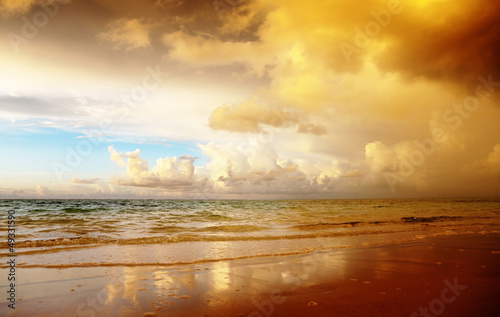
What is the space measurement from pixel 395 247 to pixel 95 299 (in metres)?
11.0

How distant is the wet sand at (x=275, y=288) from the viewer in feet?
16.6

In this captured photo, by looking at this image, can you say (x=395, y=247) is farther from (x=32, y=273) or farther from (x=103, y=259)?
(x=32, y=273)

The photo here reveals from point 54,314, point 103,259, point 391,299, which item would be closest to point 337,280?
point 391,299

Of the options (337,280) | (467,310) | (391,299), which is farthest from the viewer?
(337,280)

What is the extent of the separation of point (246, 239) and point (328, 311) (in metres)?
9.64

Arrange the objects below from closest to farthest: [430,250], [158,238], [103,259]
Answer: [103,259]
[430,250]
[158,238]

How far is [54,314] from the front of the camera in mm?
4953

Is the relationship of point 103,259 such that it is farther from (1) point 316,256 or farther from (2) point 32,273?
(1) point 316,256

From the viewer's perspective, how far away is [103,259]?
9328 millimetres

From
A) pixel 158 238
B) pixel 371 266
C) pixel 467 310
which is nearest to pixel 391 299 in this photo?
pixel 467 310

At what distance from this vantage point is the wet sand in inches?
199

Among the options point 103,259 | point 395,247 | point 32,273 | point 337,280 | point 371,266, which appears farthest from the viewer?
point 395,247

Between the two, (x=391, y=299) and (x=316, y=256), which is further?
(x=316, y=256)

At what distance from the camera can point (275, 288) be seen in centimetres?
621
